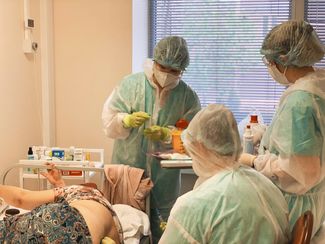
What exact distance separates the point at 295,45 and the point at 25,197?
148cm

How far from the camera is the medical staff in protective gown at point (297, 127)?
1734 mm

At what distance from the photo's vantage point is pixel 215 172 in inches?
59.2

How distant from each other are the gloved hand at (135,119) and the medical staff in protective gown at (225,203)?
3.27ft

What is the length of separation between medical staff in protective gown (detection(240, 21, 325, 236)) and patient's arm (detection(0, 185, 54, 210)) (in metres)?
0.99

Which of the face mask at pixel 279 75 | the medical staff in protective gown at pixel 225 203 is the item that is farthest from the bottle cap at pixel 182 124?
the medical staff in protective gown at pixel 225 203

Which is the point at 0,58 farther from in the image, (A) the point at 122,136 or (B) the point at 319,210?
(B) the point at 319,210

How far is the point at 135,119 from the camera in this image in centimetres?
247

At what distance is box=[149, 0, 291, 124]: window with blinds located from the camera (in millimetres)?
3342

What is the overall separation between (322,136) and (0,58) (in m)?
1.95

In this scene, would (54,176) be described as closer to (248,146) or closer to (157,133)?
(157,133)

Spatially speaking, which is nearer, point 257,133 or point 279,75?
point 279,75

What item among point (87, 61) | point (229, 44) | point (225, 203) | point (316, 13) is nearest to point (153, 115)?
point (87, 61)

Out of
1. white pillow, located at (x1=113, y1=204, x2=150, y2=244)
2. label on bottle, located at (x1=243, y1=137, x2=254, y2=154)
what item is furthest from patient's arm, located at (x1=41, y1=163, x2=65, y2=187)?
label on bottle, located at (x1=243, y1=137, x2=254, y2=154)

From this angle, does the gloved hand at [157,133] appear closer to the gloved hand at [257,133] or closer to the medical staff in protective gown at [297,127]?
the gloved hand at [257,133]
